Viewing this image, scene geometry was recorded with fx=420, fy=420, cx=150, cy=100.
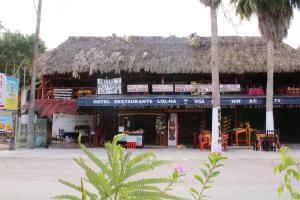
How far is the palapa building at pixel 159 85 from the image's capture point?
75.7 feet

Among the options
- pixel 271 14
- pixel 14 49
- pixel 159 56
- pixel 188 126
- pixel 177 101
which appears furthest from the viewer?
pixel 14 49

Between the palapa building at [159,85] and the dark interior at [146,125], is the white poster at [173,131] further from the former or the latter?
the dark interior at [146,125]

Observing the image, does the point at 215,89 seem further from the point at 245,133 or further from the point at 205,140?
the point at 245,133

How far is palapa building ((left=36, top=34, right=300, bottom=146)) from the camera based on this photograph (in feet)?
75.7

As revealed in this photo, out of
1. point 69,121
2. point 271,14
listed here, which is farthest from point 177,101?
point 69,121

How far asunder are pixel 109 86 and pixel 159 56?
351 centimetres

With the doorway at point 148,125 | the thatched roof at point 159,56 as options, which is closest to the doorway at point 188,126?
the doorway at point 148,125

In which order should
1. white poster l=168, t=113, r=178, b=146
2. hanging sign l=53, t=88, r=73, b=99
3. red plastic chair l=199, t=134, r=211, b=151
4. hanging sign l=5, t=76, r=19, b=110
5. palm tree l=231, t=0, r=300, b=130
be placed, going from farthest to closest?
white poster l=168, t=113, r=178, b=146
hanging sign l=53, t=88, r=73, b=99
red plastic chair l=199, t=134, r=211, b=151
palm tree l=231, t=0, r=300, b=130
hanging sign l=5, t=76, r=19, b=110

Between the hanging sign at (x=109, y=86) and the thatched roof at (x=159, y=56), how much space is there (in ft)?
2.03

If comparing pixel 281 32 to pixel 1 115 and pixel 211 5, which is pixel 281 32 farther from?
pixel 1 115

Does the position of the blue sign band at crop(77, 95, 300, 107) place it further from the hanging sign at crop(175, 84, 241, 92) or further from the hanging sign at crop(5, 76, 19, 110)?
the hanging sign at crop(5, 76, 19, 110)

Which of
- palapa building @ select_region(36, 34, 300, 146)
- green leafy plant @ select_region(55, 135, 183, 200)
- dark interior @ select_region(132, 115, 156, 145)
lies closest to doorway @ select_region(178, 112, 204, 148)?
palapa building @ select_region(36, 34, 300, 146)

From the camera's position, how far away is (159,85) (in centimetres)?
2328

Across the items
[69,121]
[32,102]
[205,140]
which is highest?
[32,102]
